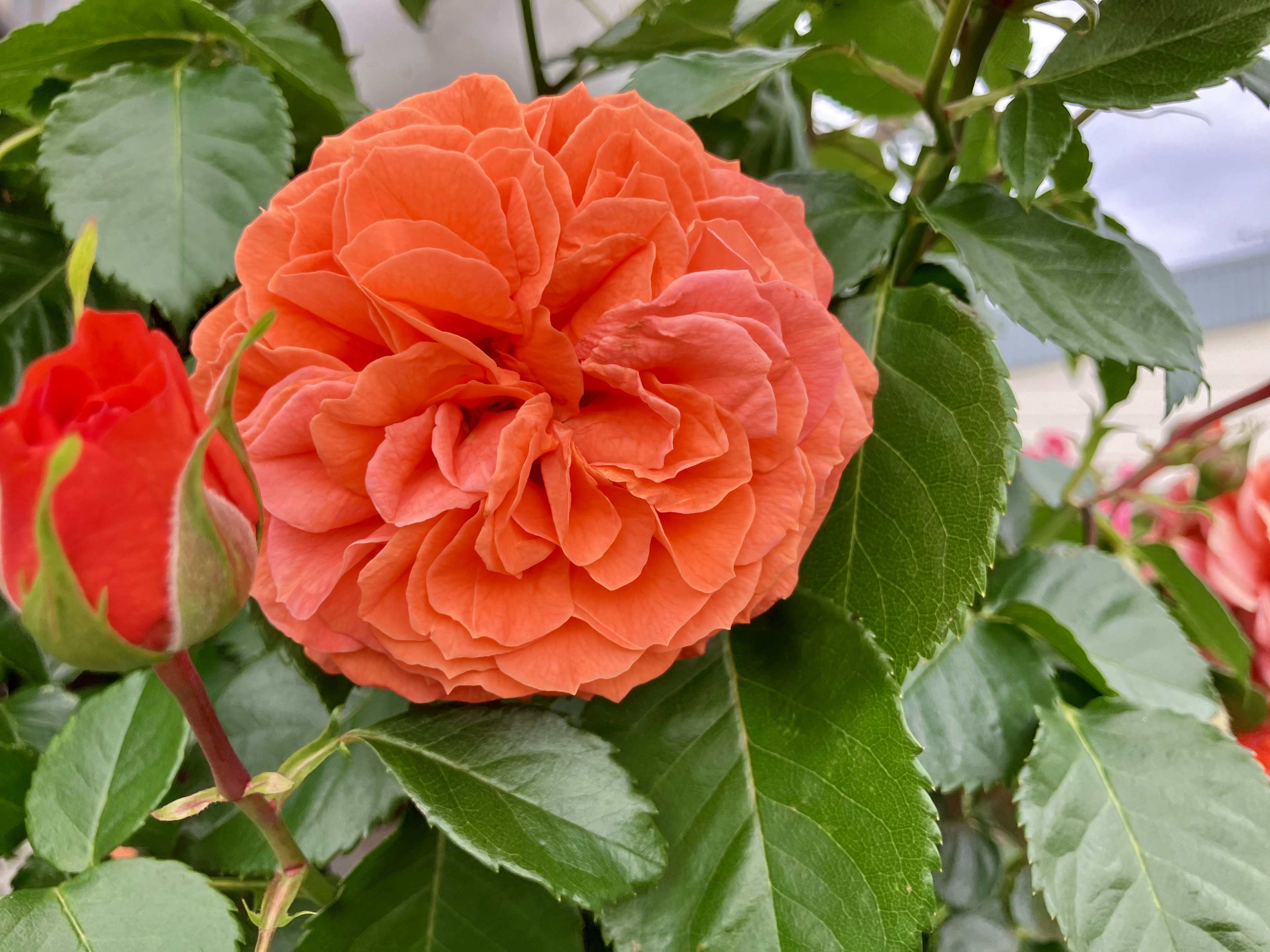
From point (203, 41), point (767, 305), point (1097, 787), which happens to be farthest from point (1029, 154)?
point (203, 41)

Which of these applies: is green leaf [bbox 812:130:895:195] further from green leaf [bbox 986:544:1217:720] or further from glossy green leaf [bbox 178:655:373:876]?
glossy green leaf [bbox 178:655:373:876]

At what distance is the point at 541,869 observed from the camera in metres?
0.23

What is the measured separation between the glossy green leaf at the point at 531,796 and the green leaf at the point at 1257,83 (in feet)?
1.20

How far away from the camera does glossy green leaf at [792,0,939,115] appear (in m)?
0.39

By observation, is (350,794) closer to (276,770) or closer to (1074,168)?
(276,770)

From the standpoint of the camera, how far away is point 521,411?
0.73 feet

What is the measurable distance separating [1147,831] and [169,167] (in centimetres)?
50

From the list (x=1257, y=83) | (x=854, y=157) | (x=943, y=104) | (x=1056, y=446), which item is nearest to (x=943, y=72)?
(x=943, y=104)

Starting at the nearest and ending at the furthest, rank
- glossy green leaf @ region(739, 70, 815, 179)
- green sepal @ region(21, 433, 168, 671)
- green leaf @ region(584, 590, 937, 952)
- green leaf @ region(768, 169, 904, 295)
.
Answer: green sepal @ region(21, 433, 168, 671) → green leaf @ region(584, 590, 937, 952) → green leaf @ region(768, 169, 904, 295) → glossy green leaf @ region(739, 70, 815, 179)

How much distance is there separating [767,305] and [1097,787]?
0.89 ft

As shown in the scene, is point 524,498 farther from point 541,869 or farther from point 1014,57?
point 1014,57

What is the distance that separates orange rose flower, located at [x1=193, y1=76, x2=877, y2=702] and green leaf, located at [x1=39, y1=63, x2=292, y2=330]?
9 centimetres

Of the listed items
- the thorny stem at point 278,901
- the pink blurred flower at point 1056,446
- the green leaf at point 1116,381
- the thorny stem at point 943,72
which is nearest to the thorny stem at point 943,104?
the thorny stem at point 943,72

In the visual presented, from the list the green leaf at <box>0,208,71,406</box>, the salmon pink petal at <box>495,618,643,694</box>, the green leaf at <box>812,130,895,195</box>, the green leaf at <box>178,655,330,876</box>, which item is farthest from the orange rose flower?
the green leaf at <box>812,130,895,195</box>
